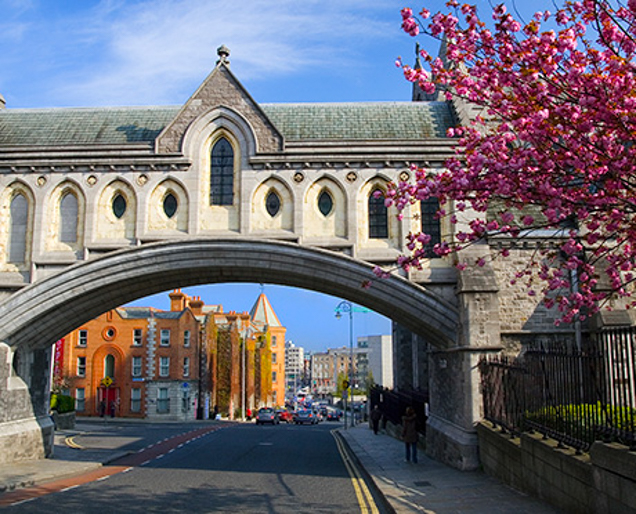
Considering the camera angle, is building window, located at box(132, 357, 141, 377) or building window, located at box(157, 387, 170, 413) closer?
building window, located at box(157, 387, 170, 413)

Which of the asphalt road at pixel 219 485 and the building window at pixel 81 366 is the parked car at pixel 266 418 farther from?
the asphalt road at pixel 219 485

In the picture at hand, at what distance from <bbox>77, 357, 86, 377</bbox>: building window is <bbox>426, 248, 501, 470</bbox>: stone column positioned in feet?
137

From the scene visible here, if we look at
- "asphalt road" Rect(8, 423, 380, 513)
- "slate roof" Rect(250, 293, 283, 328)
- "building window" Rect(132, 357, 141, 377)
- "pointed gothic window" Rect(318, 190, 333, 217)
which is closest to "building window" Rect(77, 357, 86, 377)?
"building window" Rect(132, 357, 141, 377)

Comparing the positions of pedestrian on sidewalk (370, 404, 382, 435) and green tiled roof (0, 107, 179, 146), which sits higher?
green tiled roof (0, 107, 179, 146)

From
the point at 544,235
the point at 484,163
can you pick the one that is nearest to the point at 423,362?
the point at 544,235

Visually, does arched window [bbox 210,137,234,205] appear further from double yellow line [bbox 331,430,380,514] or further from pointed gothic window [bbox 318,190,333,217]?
double yellow line [bbox 331,430,380,514]

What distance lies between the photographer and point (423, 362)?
26828 mm

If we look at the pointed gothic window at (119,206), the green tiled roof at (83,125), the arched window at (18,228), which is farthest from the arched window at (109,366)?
the pointed gothic window at (119,206)

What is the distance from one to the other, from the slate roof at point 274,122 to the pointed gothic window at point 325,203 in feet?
5.35

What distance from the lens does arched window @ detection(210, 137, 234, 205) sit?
17156 millimetres

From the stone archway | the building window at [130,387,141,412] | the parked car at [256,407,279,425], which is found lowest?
the parked car at [256,407,279,425]

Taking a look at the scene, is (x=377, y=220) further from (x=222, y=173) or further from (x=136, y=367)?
(x=136, y=367)

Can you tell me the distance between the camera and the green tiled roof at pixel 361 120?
17641mm

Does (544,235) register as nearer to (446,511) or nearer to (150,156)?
(446,511)
